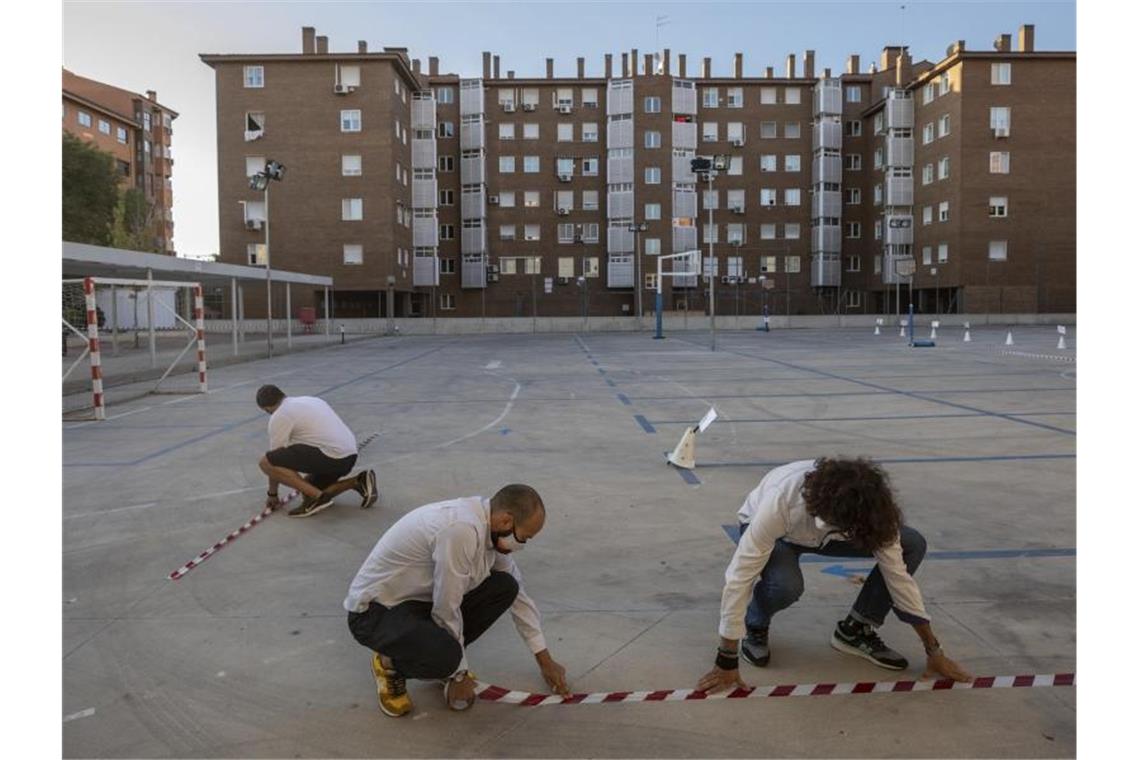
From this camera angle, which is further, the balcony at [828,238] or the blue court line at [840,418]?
the balcony at [828,238]

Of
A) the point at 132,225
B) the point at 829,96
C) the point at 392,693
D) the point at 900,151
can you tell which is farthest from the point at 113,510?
the point at 132,225

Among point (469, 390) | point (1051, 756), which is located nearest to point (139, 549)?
point (1051, 756)

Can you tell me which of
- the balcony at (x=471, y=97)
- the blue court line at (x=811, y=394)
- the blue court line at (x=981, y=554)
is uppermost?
the balcony at (x=471, y=97)

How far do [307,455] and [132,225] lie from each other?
74739 mm

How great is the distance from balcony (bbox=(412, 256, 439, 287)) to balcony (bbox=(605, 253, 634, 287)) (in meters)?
13.4

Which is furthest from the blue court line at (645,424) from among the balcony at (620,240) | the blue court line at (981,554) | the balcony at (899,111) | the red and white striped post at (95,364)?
the balcony at (899,111)

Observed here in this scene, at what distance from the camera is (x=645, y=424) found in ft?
43.5

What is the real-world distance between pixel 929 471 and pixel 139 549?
290 inches

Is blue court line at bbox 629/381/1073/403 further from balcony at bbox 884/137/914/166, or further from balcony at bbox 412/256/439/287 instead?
balcony at bbox 884/137/914/166

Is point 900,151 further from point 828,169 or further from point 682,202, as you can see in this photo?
point 682,202

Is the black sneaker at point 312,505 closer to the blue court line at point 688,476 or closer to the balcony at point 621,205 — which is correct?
the blue court line at point 688,476

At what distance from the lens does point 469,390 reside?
18.7 m

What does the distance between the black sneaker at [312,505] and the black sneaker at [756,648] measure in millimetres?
4317

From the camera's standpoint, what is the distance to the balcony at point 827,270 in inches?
2820
